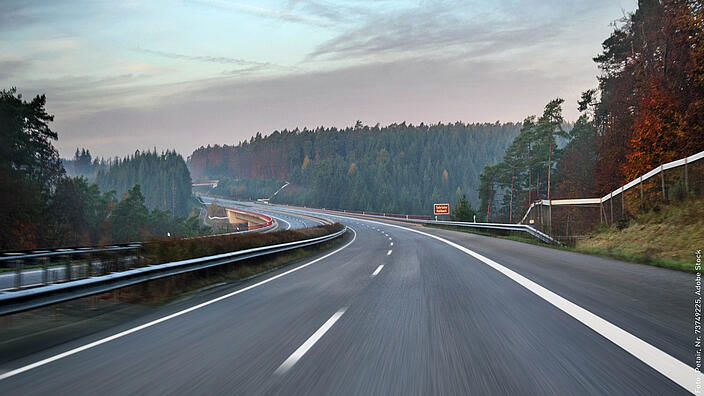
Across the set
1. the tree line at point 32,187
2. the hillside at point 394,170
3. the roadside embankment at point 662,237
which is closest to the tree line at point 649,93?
the roadside embankment at point 662,237

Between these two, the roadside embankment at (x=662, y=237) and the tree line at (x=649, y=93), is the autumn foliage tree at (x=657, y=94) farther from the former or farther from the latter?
the roadside embankment at (x=662, y=237)

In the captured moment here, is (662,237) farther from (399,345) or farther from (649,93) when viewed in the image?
(649,93)

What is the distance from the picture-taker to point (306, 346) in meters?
5.38

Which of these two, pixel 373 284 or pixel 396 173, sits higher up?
pixel 396 173

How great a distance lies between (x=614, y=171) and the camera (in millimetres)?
35812

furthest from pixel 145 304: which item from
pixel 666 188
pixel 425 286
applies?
pixel 666 188

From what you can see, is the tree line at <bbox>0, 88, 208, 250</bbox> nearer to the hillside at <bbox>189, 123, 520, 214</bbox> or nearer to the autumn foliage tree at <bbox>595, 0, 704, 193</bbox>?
the autumn foliage tree at <bbox>595, 0, 704, 193</bbox>

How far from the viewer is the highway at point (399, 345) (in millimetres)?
4086

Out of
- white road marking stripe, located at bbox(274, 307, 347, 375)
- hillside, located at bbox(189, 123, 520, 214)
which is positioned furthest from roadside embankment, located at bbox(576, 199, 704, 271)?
hillside, located at bbox(189, 123, 520, 214)

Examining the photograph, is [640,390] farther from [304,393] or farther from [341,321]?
[341,321]

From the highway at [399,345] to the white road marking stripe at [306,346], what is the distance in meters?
0.02

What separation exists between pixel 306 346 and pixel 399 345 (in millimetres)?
1057

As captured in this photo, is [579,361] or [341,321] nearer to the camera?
[579,361]

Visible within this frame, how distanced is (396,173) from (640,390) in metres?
166
